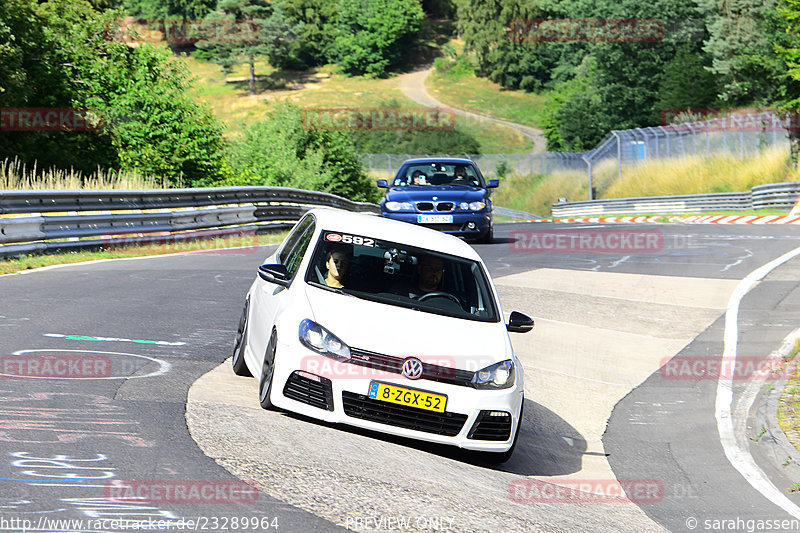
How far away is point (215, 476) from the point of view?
5270mm

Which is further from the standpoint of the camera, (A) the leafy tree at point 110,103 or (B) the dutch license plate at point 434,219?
(A) the leafy tree at point 110,103

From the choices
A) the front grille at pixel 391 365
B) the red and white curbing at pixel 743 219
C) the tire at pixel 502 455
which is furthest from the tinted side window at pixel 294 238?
the red and white curbing at pixel 743 219

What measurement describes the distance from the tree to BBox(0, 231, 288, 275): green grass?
109 meters

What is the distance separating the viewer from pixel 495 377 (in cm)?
688

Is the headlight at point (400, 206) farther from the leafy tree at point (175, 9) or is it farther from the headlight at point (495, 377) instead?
the leafy tree at point (175, 9)

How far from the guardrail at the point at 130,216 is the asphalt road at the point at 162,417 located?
135 centimetres

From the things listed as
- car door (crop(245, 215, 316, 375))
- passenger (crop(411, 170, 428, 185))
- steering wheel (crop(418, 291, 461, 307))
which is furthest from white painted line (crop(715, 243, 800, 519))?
passenger (crop(411, 170, 428, 185))

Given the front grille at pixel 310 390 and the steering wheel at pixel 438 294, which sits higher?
the steering wheel at pixel 438 294

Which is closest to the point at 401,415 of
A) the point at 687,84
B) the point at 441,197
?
the point at 441,197

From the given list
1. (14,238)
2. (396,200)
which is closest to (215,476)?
(14,238)

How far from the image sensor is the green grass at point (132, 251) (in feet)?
49.8

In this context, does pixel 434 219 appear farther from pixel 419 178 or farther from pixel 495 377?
pixel 495 377

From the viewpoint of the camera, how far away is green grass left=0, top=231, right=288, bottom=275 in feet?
49.8

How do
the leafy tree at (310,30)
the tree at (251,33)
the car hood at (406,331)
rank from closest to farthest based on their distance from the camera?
the car hood at (406,331), the tree at (251,33), the leafy tree at (310,30)
